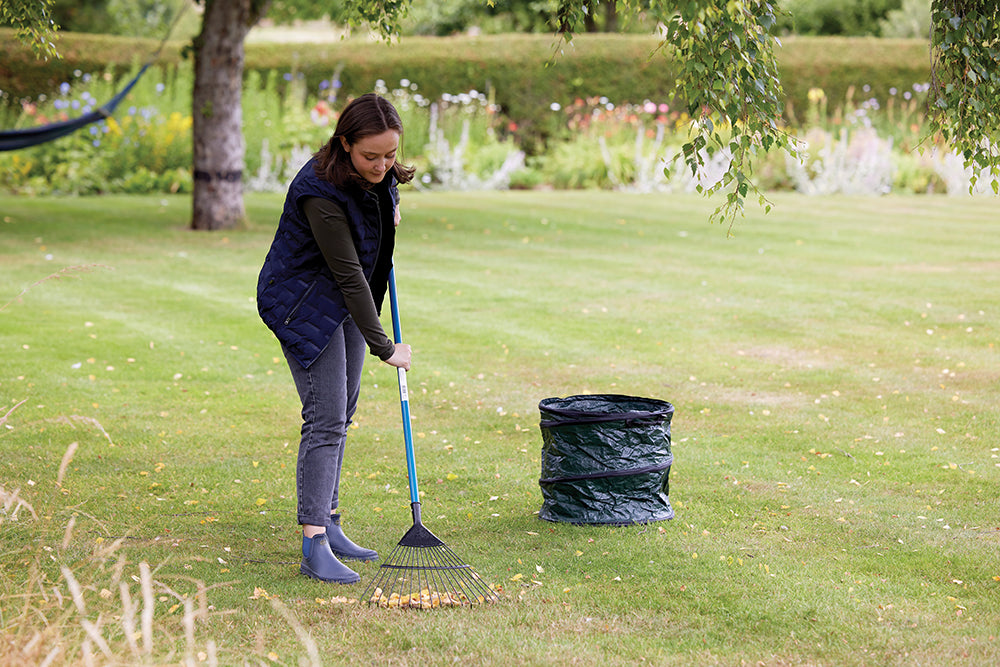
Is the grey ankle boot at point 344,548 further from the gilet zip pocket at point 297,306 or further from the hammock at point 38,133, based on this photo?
the hammock at point 38,133

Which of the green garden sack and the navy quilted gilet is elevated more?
the navy quilted gilet

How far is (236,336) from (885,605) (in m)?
5.89

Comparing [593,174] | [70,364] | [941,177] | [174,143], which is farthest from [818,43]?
[70,364]

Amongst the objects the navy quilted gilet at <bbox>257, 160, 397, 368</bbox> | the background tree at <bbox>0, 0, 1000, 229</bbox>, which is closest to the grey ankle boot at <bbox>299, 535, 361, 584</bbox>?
the navy quilted gilet at <bbox>257, 160, 397, 368</bbox>

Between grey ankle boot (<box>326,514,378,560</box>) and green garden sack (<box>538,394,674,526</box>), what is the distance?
0.84 metres

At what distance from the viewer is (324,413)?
13.8 feet

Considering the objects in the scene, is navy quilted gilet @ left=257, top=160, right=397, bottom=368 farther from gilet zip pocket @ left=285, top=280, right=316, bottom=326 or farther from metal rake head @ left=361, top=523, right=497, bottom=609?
metal rake head @ left=361, top=523, right=497, bottom=609

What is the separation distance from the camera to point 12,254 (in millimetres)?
11984

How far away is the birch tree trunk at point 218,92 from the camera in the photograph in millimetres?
13156

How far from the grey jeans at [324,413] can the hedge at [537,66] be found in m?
Result: 17.0

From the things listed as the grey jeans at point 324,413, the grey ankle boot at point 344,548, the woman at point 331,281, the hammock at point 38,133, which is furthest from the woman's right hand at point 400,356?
the hammock at point 38,133

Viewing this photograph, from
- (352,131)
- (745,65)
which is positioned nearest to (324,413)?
(352,131)

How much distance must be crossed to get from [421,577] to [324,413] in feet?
2.20

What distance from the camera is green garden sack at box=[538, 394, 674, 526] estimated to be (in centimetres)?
480
